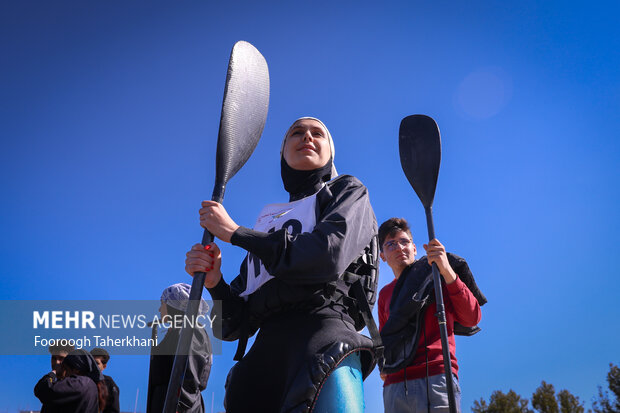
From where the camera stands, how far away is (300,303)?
1942 mm

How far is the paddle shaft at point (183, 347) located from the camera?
1.58 meters

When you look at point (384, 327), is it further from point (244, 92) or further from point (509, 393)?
point (509, 393)

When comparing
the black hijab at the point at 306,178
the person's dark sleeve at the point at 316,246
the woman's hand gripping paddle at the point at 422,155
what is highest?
the woman's hand gripping paddle at the point at 422,155

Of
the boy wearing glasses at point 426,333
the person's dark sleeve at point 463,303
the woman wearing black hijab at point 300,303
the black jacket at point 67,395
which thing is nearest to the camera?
the woman wearing black hijab at point 300,303

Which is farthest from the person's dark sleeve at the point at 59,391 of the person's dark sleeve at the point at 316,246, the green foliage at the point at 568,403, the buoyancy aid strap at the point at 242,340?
the green foliage at the point at 568,403

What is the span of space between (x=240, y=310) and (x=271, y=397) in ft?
1.64

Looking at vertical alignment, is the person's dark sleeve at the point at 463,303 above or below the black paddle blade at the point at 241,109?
below

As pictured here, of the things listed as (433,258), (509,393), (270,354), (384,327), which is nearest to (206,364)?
(384,327)

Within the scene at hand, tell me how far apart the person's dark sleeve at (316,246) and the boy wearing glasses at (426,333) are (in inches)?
60.8

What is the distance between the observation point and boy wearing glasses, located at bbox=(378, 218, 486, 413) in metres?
3.24

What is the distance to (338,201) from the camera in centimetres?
205

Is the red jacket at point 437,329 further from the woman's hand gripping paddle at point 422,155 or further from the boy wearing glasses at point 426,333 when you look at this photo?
the woman's hand gripping paddle at point 422,155

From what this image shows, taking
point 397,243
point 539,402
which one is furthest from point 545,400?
point 397,243

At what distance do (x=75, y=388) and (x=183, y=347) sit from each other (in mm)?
3476
